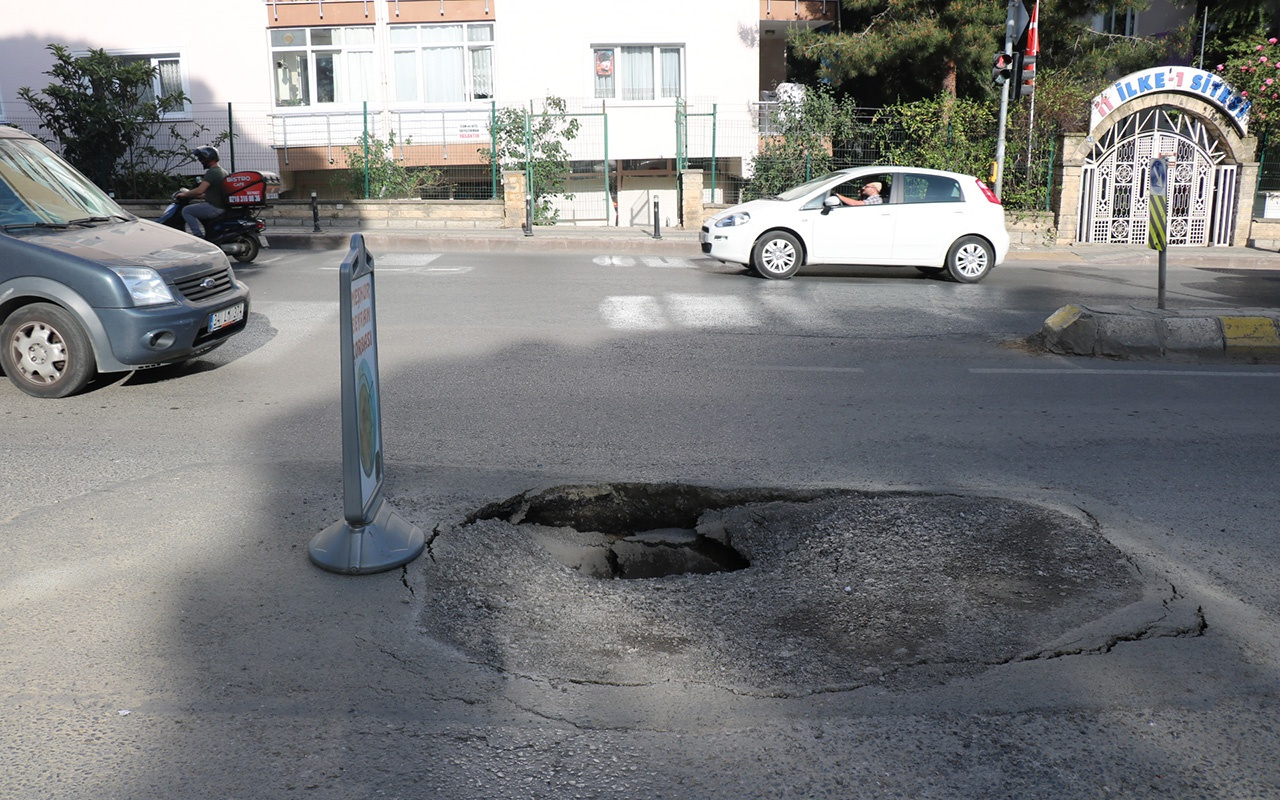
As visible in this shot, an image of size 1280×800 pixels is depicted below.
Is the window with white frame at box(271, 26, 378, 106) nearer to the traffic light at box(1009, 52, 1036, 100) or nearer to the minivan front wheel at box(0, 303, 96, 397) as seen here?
the traffic light at box(1009, 52, 1036, 100)

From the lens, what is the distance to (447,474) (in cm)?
606

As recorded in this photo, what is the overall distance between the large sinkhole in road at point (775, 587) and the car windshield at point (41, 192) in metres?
4.66

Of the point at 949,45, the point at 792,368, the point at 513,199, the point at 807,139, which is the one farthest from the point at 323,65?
the point at 792,368

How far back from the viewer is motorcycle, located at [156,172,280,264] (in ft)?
49.7

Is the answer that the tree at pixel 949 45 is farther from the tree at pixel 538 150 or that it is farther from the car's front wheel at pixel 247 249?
the car's front wheel at pixel 247 249

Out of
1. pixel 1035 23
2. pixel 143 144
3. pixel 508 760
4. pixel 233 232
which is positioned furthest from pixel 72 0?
pixel 508 760

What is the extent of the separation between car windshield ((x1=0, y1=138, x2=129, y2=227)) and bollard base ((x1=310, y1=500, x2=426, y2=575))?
178 inches

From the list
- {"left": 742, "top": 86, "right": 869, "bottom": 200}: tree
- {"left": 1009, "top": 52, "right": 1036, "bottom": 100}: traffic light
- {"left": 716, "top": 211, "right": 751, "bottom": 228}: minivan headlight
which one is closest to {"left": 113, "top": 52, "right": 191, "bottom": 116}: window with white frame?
{"left": 742, "top": 86, "right": 869, "bottom": 200}: tree

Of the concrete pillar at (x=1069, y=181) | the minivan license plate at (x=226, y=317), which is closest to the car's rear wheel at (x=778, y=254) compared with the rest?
the minivan license plate at (x=226, y=317)

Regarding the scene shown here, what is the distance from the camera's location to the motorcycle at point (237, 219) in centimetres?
1516

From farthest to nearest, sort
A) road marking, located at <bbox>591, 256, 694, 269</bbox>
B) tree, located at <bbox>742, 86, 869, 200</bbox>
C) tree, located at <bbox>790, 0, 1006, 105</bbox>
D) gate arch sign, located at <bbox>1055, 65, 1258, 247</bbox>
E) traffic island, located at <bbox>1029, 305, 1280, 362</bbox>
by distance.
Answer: tree, located at <bbox>790, 0, 1006, 105</bbox> < tree, located at <bbox>742, 86, 869, 200</bbox> < gate arch sign, located at <bbox>1055, 65, 1258, 247</bbox> < road marking, located at <bbox>591, 256, 694, 269</bbox> < traffic island, located at <bbox>1029, 305, 1280, 362</bbox>

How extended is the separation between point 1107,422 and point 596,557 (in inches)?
162

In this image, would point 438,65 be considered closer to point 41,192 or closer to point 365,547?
point 41,192

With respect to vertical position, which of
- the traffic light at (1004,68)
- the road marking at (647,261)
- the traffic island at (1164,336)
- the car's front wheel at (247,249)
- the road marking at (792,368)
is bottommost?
the road marking at (792,368)
